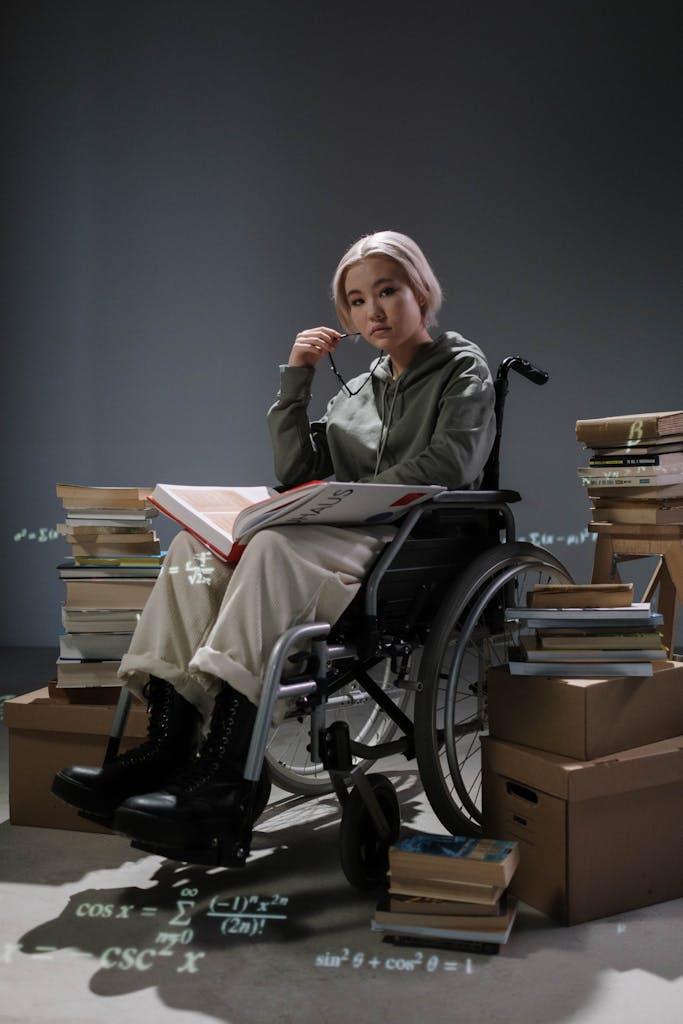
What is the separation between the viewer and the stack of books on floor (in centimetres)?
137

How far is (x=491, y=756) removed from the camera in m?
1.61

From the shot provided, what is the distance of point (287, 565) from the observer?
1489mm

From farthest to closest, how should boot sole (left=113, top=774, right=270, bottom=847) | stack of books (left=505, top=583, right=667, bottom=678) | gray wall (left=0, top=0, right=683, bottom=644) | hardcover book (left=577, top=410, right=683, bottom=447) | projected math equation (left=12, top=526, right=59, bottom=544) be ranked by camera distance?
projected math equation (left=12, top=526, right=59, bottom=544) < gray wall (left=0, top=0, right=683, bottom=644) < hardcover book (left=577, top=410, right=683, bottom=447) < stack of books (left=505, top=583, right=667, bottom=678) < boot sole (left=113, top=774, right=270, bottom=847)

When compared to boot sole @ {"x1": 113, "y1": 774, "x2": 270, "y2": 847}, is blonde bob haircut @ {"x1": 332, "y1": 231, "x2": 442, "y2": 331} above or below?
above

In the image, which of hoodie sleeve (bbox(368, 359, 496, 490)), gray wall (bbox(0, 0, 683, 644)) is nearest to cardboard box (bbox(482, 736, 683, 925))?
hoodie sleeve (bbox(368, 359, 496, 490))

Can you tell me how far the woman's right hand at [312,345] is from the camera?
195 centimetres

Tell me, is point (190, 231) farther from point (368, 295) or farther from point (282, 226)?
point (368, 295)

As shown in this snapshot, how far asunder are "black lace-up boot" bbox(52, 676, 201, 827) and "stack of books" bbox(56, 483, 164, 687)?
31 cm

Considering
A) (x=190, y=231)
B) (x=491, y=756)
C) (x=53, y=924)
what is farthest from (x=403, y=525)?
(x=190, y=231)

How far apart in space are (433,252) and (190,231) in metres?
0.86

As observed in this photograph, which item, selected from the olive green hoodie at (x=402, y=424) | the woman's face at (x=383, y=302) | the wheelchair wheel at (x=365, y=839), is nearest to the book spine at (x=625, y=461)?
the olive green hoodie at (x=402, y=424)

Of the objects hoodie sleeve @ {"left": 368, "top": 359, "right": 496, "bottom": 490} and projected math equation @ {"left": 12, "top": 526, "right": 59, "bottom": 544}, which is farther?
projected math equation @ {"left": 12, "top": 526, "right": 59, "bottom": 544}

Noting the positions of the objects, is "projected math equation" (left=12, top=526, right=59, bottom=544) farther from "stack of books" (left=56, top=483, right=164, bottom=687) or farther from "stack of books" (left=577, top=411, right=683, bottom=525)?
"stack of books" (left=577, top=411, right=683, bottom=525)

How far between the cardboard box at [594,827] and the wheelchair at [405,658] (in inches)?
5.0
